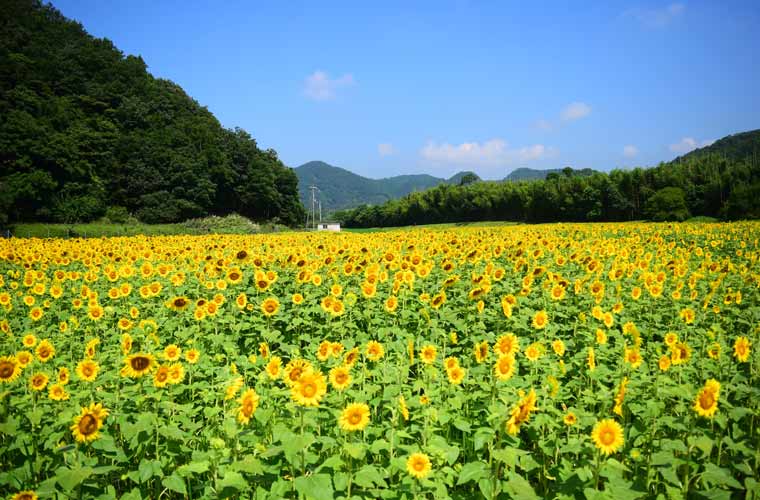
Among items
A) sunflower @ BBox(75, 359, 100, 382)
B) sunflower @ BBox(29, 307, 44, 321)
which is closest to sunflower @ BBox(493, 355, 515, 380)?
sunflower @ BBox(75, 359, 100, 382)

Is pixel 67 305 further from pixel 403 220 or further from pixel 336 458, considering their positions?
pixel 403 220

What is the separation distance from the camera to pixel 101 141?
171ft

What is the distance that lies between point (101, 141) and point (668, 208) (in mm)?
64140

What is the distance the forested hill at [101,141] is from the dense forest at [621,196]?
39.6 m

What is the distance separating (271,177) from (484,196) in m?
41.5

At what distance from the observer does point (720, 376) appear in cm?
368

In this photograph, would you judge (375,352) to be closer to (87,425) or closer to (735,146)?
(87,425)

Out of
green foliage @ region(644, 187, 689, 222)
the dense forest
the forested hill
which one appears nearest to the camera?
green foliage @ region(644, 187, 689, 222)

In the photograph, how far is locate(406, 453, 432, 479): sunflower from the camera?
229cm

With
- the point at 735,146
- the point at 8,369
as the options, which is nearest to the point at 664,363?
the point at 8,369

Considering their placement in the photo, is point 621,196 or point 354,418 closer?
point 354,418

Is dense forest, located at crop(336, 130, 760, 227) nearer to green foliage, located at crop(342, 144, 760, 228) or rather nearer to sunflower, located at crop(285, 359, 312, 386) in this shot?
green foliage, located at crop(342, 144, 760, 228)

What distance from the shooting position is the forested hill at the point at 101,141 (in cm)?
4431

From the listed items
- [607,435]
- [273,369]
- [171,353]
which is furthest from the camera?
[171,353]
